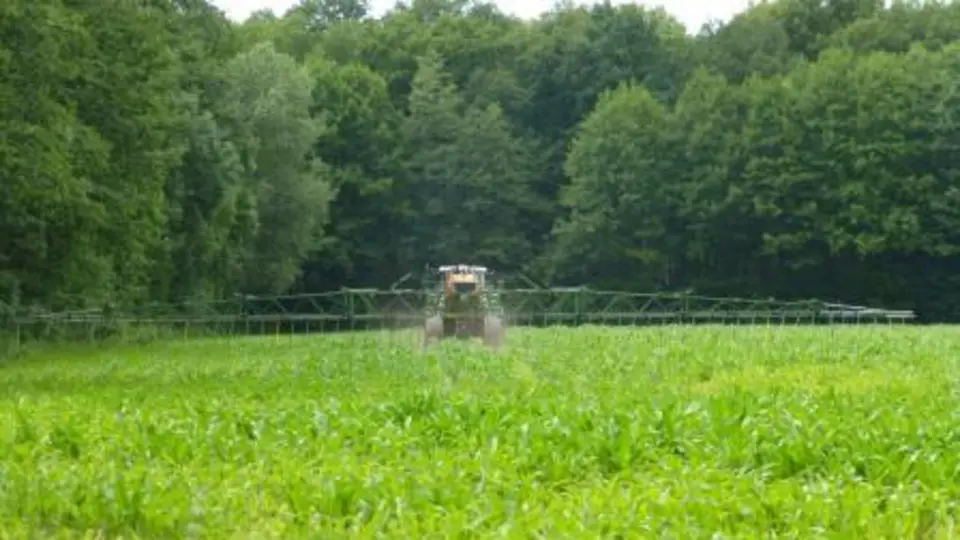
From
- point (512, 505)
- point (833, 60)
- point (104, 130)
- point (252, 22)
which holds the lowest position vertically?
point (512, 505)

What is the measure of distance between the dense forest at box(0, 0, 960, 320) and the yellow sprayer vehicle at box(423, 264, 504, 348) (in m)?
7.28

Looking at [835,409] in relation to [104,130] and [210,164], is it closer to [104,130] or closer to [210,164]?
[104,130]

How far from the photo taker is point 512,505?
26.8 feet

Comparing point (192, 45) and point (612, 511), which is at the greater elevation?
point (192, 45)

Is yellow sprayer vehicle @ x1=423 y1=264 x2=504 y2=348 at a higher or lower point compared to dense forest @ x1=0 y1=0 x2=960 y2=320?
lower

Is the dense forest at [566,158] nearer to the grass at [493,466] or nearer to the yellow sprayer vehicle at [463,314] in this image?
the yellow sprayer vehicle at [463,314]

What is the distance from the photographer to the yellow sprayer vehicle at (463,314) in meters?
36.2

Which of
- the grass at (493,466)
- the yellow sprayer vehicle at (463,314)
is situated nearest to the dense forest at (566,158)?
the yellow sprayer vehicle at (463,314)

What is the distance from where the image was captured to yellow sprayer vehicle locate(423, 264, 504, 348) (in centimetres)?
3616

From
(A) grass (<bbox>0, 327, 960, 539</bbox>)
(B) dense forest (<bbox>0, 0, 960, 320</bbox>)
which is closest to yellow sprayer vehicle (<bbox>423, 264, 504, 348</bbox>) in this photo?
(B) dense forest (<bbox>0, 0, 960, 320</bbox>)

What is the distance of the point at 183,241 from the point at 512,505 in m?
49.1

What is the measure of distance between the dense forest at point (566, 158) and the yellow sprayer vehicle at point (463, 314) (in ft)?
23.9

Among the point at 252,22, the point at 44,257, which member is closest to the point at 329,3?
the point at 252,22

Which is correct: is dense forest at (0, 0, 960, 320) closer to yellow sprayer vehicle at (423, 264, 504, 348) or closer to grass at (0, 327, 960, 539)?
yellow sprayer vehicle at (423, 264, 504, 348)
